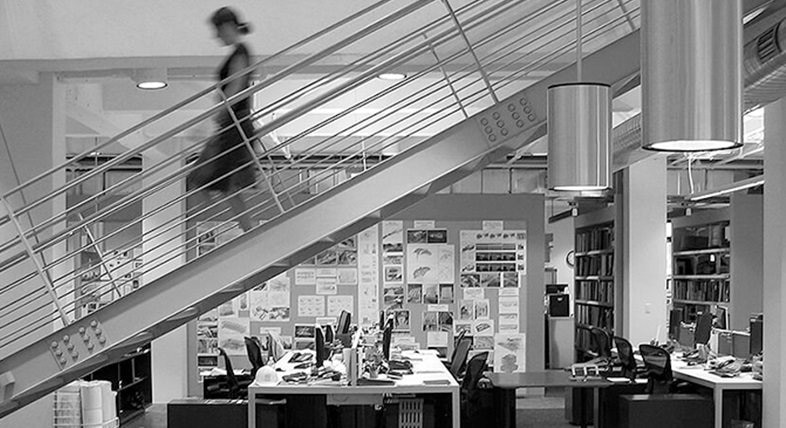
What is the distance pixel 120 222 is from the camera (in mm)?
16125

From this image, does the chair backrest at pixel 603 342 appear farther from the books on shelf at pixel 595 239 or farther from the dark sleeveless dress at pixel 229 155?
the dark sleeveless dress at pixel 229 155

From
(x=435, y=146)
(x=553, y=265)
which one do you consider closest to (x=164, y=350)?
(x=435, y=146)

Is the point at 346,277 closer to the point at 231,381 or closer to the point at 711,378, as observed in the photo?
the point at 231,381

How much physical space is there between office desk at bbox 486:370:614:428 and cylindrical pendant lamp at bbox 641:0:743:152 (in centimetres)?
717

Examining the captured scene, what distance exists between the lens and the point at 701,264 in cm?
1611

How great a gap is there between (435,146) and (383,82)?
485 centimetres

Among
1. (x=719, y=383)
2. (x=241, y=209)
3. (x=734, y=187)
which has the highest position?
(x=734, y=187)

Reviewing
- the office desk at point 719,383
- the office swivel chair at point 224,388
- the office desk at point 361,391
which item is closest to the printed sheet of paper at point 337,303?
the office swivel chair at point 224,388

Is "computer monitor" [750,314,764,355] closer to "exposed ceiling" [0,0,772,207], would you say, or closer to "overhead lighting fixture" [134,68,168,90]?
"exposed ceiling" [0,0,772,207]

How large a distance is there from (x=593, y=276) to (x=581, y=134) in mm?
12837

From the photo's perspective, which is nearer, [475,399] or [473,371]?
[473,371]

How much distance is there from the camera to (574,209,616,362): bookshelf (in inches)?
608

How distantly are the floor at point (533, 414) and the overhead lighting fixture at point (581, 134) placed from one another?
799cm

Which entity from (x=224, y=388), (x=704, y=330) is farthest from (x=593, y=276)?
(x=224, y=388)
